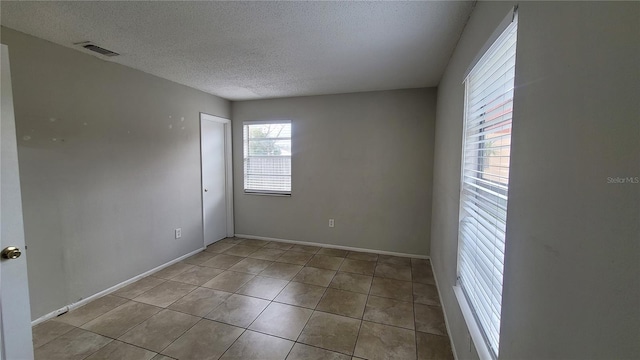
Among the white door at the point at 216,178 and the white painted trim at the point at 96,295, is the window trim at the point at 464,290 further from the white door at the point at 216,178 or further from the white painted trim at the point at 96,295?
the white door at the point at 216,178

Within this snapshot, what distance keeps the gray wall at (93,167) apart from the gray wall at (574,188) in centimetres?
337

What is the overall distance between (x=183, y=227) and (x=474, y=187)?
3.64 meters

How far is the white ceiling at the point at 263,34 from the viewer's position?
1691 mm

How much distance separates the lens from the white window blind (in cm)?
113

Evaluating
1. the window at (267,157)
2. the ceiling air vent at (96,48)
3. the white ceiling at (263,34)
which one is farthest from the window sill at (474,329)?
the ceiling air vent at (96,48)

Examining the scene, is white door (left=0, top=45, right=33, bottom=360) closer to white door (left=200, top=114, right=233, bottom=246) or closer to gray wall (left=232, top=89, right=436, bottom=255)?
white door (left=200, top=114, right=233, bottom=246)

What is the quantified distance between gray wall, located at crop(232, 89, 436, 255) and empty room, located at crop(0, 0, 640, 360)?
0.10 ft

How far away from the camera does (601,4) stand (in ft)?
1.75

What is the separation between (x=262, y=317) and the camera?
232 centimetres

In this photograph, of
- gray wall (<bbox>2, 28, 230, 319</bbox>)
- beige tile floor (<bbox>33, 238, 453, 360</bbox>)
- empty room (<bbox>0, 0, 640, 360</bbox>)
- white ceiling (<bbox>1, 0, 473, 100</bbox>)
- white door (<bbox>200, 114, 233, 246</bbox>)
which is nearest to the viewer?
empty room (<bbox>0, 0, 640, 360</bbox>)

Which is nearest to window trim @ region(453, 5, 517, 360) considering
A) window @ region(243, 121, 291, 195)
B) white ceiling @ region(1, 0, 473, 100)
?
white ceiling @ region(1, 0, 473, 100)

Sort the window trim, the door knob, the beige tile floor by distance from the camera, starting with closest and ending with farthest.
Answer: the window trim, the door knob, the beige tile floor

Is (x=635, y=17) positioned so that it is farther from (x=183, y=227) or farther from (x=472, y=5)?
(x=183, y=227)

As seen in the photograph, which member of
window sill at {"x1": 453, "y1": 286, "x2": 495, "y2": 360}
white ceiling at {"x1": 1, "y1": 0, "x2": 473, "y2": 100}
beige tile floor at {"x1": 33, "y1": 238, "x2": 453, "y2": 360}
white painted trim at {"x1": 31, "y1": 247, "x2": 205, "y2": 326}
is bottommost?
beige tile floor at {"x1": 33, "y1": 238, "x2": 453, "y2": 360}
